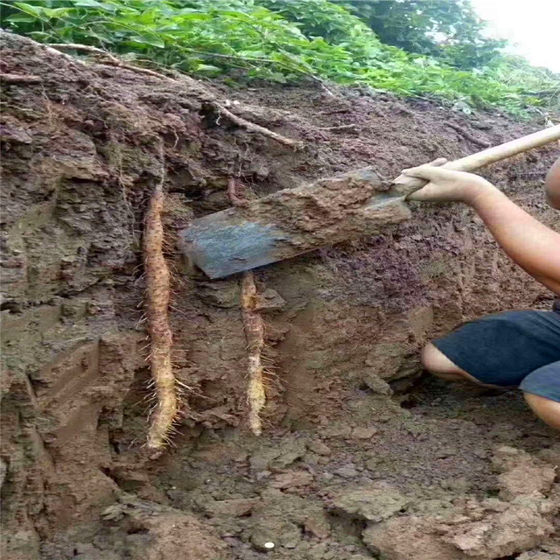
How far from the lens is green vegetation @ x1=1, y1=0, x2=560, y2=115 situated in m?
2.48

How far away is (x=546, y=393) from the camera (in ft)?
6.71

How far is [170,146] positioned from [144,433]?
0.92 meters

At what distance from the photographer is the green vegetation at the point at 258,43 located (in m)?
2.48

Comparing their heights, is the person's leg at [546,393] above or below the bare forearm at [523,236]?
below

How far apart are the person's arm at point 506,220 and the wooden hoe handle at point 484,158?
25 millimetres

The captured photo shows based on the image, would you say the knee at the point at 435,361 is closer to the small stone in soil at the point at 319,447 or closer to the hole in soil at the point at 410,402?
the hole in soil at the point at 410,402

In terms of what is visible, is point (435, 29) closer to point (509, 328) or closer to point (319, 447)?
point (509, 328)

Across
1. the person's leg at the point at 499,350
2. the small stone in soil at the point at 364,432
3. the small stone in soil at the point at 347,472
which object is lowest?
the small stone in soil at the point at 347,472

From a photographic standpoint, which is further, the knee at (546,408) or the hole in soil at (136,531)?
the knee at (546,408)

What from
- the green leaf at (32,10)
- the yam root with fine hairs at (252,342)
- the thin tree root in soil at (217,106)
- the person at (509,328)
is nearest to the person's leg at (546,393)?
the person at (509,328)

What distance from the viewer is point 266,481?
2008mm

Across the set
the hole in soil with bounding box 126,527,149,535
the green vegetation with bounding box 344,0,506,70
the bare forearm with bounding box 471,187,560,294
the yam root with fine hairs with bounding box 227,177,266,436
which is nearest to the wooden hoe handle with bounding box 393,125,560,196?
the bare forearm with bounding box 471,187,560,294

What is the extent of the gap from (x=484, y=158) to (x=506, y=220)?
0.98ft

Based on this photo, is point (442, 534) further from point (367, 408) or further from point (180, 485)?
point (180, 485)
